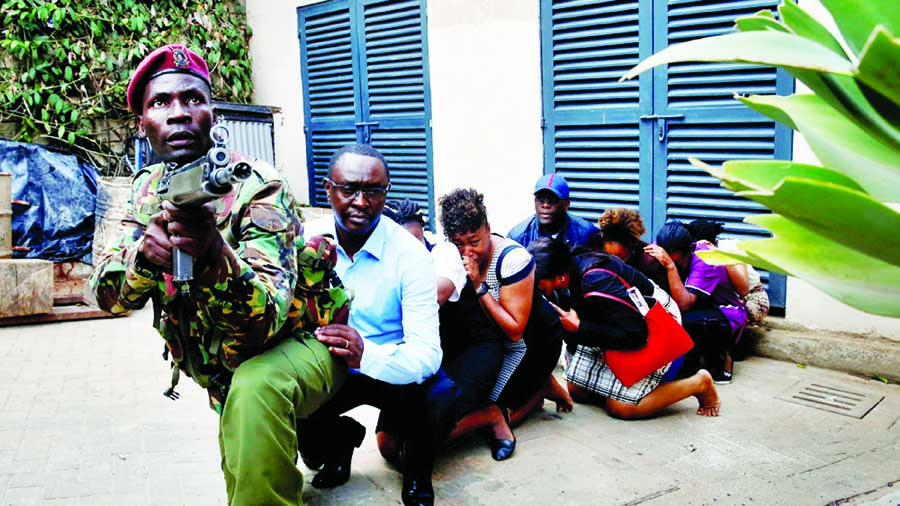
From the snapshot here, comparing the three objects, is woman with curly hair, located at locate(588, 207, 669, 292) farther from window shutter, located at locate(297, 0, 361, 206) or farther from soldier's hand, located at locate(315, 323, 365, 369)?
window shutter, located at locate(297, 0, 361, 206)

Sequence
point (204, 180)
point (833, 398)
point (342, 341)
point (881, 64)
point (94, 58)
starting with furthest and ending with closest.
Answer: point (94, 58) < point (833, 398) < point (342, 341) < point (204, 180) < point (881, 64)

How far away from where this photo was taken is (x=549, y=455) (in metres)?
3.55

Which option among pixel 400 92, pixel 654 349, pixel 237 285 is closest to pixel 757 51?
pixel 237 285

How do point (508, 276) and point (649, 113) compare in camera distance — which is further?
point (649, 113)

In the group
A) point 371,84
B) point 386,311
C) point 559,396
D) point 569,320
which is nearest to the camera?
point 386,311

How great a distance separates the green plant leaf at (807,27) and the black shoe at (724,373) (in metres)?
3.80

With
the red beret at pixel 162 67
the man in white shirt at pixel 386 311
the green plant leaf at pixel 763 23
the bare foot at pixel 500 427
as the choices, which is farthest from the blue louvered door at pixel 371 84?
the green plant leaf at pixel 763 23

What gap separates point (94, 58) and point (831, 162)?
8.41 m

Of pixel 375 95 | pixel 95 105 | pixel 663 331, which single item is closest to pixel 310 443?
pixel 663 331

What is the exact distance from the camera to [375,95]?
23.7ft

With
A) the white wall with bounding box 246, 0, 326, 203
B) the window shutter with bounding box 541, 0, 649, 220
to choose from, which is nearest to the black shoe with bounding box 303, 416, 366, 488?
the window shutter with bounding box 541, 0, 649, 220

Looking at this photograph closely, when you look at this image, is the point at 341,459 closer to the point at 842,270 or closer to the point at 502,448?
the point at 502,448

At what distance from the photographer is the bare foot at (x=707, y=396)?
390cm

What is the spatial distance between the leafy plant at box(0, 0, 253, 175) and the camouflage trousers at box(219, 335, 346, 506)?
6.53 metres
